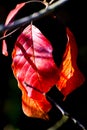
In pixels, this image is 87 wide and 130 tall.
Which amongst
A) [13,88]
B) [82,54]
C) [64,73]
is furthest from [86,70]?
[64,73]

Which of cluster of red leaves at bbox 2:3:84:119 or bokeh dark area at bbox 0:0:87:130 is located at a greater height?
cluster of red leaves at bbox 2:3:84:119

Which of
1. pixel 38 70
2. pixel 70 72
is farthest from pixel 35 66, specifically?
pixel 70 72

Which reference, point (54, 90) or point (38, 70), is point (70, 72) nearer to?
point (38, 70)

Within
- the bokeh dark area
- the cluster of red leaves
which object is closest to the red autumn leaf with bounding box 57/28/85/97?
the cluster of red leaves

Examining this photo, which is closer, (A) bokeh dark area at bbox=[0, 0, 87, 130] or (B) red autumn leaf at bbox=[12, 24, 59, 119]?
(B) red autumn leaf at bbox=[12, 24, 59, 119]

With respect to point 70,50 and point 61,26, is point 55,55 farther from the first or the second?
Result: point 70,50

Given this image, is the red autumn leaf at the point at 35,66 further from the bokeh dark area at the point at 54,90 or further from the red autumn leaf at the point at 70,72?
the bokeh dark area at the point at 54,90

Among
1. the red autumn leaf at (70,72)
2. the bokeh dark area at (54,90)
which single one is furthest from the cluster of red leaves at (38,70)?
the bokeh dark area at (54,90)

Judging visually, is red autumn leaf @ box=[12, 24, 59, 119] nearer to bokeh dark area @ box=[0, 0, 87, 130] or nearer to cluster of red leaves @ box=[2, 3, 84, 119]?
cluster of red leaves @ box=[2, 3, 84, 119]
